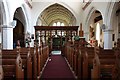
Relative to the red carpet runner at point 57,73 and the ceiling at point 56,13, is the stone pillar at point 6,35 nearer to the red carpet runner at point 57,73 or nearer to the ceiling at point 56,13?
the red carpet runner at point 57,73

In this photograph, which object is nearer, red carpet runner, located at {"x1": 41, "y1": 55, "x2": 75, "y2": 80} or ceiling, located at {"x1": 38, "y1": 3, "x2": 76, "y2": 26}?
red carpet runner, located at {"x1": 41, "y1": 55, "x2": 75, "y2": 80}

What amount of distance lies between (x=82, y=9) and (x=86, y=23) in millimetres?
1656

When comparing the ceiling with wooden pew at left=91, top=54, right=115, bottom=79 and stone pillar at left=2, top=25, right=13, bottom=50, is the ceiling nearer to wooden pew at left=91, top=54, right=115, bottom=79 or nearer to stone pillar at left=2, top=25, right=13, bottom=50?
stone pillar at left=2, top=25, right=13, bottom=50

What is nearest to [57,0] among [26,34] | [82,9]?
[82,9]

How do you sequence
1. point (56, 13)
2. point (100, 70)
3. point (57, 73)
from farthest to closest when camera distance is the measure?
point (56, 13)
point (57, 73)
point (100, 70)

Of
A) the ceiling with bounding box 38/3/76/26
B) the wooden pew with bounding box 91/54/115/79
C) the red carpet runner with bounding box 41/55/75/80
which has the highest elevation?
the ceiling with bounding box 38/3/76/26

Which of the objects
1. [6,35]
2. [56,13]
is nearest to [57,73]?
[6,35]

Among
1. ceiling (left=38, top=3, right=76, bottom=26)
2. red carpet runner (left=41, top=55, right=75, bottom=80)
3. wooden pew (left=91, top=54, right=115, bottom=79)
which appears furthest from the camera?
ceiling (left=38, top=3, right=76, bottom=26)

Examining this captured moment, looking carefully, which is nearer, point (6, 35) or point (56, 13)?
point (6, 35)

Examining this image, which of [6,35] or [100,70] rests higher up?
[6,35]

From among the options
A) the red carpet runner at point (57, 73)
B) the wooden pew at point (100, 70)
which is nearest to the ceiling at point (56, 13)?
the red carpet runner at point (57, 73)

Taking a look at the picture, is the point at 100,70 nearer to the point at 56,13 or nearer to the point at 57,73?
the point at 57,73

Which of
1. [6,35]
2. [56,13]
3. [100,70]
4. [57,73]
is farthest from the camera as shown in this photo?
[56,13]

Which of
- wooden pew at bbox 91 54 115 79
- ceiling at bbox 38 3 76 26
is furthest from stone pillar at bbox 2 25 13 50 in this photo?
ceiling at bbox 38 3 76 26
